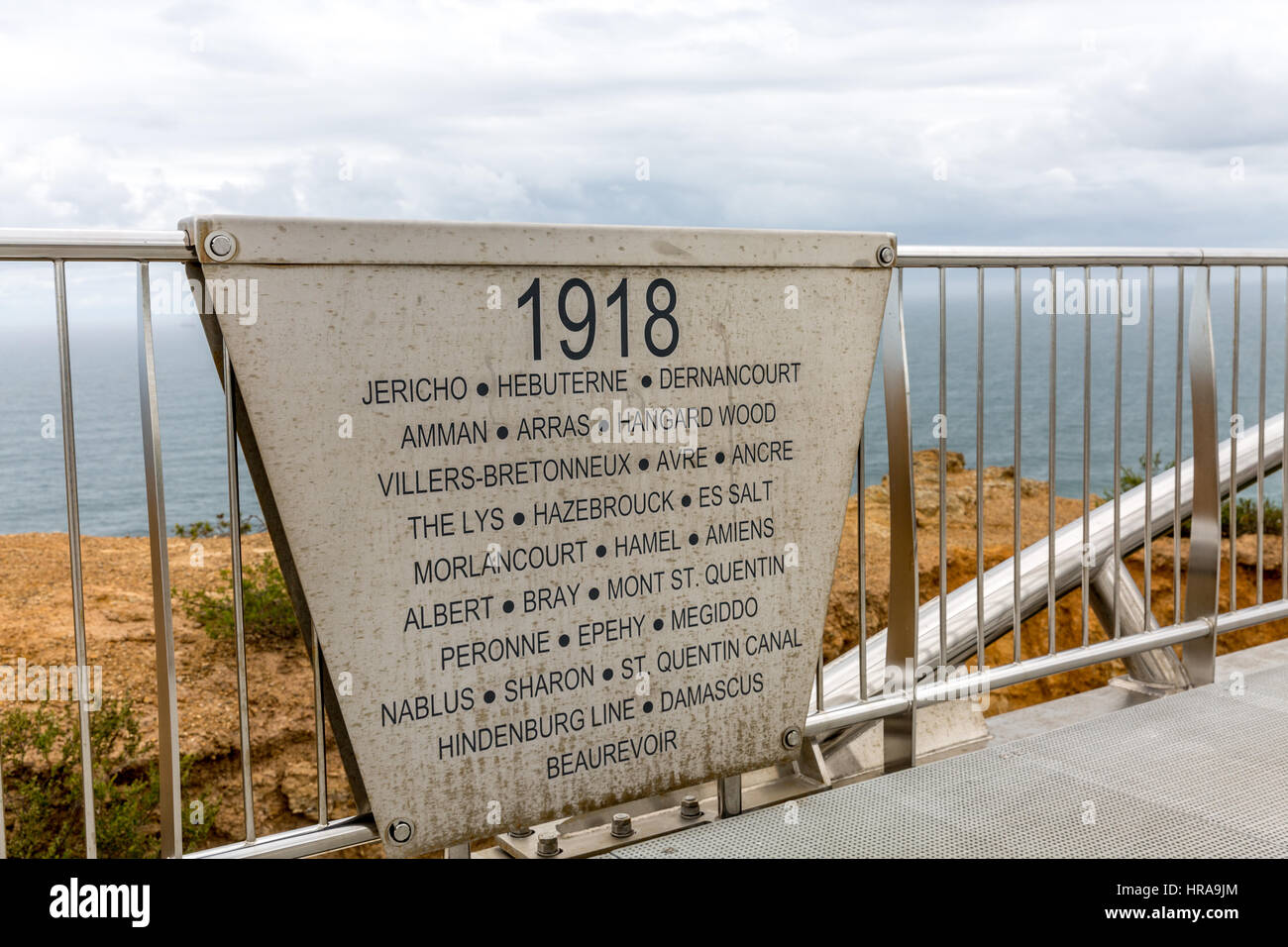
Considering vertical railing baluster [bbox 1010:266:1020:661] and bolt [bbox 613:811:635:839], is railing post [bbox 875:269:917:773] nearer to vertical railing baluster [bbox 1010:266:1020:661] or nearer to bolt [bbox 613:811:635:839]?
vertical railing baluster [bbox 1010:266:1020:661]

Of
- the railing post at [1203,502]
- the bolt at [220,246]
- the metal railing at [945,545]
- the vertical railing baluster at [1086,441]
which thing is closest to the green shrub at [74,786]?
the metal railing at [945,545]

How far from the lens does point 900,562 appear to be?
3662 millimetres

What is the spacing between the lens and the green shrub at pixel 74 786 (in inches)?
239

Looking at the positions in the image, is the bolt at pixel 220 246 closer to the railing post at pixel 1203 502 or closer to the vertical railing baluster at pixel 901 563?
the vertical railing baluster at pixel 901 563

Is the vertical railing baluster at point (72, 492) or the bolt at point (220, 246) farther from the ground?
the bolt at point (220, 246)

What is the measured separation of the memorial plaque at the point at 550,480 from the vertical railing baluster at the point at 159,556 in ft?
0.82

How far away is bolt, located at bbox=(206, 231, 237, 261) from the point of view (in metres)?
2.37

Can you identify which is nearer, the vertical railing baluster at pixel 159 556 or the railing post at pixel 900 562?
the vertical railing baluster at pixel 159 556

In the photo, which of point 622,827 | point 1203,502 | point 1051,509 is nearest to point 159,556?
point 622,827

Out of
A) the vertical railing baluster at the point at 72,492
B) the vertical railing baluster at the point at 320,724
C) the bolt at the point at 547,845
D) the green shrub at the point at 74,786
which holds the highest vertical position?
the vertical railing baluster at the point at 72,492

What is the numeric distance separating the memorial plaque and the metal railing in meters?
0.19

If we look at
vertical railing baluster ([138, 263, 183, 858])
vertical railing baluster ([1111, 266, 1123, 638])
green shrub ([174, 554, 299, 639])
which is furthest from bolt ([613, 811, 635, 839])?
green shrub ([174, 554, 299, 639])
